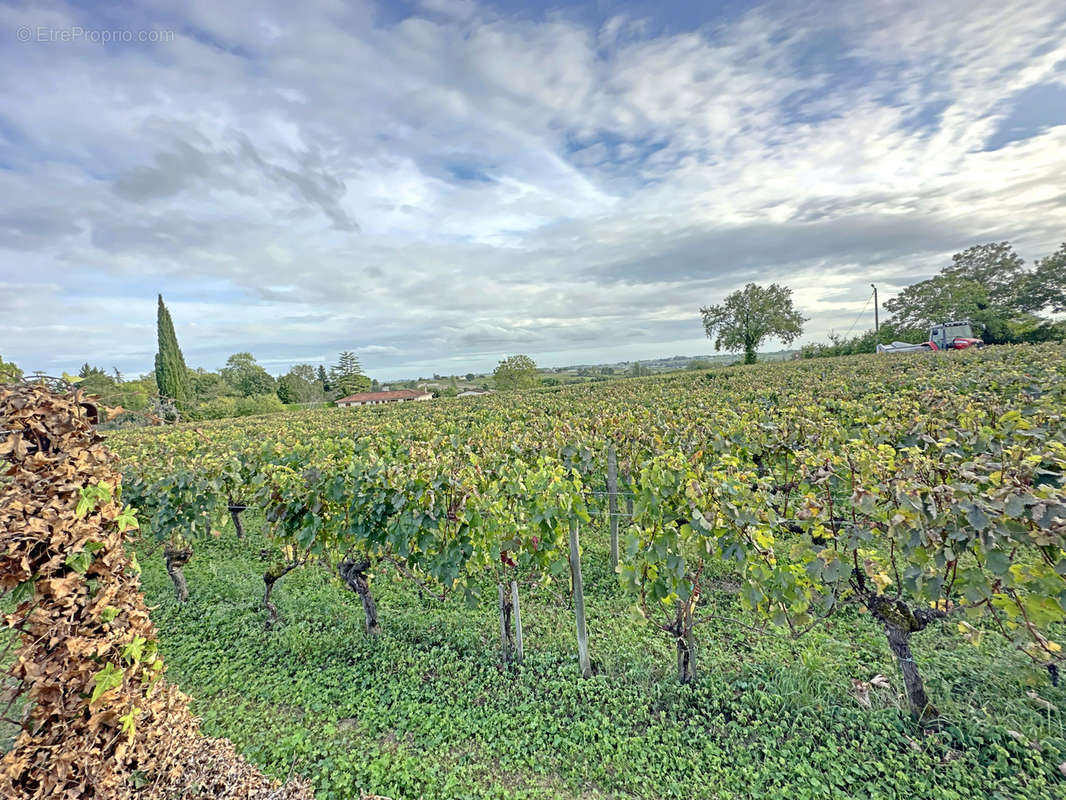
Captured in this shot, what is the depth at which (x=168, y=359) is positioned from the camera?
1724 inches

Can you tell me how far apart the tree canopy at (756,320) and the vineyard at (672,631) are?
45780mm

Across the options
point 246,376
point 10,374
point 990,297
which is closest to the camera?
point 10,374

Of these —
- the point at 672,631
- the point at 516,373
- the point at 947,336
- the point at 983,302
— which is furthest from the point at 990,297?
the point at 672,631

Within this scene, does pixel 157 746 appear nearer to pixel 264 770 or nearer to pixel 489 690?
pixel 264 770

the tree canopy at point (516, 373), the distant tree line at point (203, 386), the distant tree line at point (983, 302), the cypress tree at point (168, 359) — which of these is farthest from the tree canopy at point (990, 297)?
the cypress tree at point (168, 359)

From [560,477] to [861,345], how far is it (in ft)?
167

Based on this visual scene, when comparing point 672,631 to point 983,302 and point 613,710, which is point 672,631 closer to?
point 613,710

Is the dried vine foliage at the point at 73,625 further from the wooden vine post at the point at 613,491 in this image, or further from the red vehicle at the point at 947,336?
the red vehicle at the point at 947,336

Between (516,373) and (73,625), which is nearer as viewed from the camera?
(73,625)

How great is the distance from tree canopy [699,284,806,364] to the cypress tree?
57.8 metres

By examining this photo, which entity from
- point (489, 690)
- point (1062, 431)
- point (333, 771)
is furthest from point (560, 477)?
point (1062, 431)

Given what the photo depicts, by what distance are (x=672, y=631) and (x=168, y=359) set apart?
2214 inches

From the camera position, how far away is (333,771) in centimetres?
282

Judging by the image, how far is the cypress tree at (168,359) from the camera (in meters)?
43.4
